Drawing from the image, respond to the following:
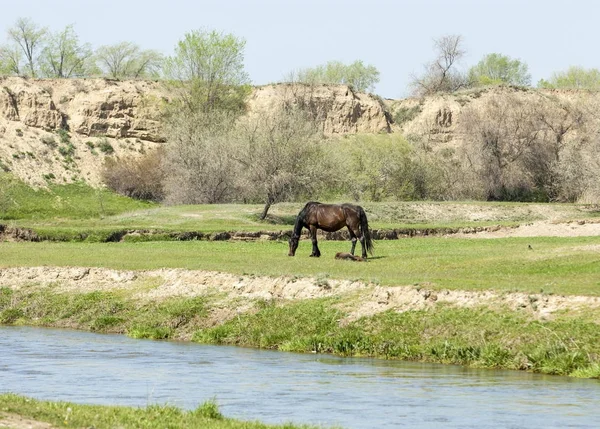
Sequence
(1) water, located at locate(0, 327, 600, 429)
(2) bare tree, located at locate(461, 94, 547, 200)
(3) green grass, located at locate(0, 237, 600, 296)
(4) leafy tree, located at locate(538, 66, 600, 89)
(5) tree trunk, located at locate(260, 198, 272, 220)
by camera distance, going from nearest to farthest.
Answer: (1) water, located at locate(0, 327, 600, 429) < (3) green grass, located at locate(0, 237, 600, 296) < (5) tree trunk, located at locate(260, 198, 272, 220) < (2) bare tree, located at locate(461, 94, 547, 200) < (4) leafy tree, located at locate(538, 66, 600, 89)

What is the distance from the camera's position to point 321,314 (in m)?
29.8

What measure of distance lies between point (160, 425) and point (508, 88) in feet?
375

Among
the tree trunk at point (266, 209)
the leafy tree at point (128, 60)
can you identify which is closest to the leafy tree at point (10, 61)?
the leafy tree at point (128, 60)

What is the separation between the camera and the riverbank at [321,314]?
25156mm

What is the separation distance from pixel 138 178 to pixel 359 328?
77657 millimetres

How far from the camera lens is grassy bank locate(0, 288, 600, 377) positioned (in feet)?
80.7

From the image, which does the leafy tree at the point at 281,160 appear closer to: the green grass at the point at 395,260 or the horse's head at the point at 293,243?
the green grass at the point at 395,260

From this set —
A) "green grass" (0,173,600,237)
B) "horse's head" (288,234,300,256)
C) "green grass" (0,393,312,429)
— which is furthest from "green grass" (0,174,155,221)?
"green grass" (0,393,312,429)

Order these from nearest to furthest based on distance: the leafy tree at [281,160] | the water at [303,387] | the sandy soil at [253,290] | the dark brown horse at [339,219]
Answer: the water at [303,387] < the sandy soil at [253,290] < the dark brown horse at [339,219] < the leafy tree at [281,160]

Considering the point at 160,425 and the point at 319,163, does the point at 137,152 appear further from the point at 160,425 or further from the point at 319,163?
the point at 160,425

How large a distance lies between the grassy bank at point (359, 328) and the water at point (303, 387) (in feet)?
2.97

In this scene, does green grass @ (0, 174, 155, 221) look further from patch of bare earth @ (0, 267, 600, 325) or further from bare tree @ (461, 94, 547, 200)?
patch of bare earth @ (0, 267, 600, 325)

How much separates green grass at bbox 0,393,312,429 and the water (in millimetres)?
1452

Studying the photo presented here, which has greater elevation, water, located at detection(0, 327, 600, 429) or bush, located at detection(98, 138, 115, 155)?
bush, located at detection(98, 138, 115, 155)
